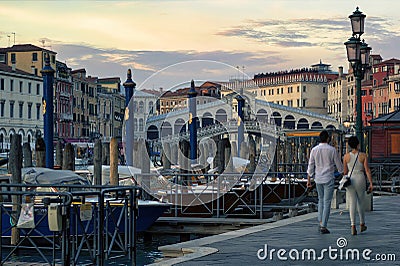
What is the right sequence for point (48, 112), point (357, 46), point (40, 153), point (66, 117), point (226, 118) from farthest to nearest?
point (66, 117), point (226, 118), point (48, 112), point (40, 153), point (357, 46)

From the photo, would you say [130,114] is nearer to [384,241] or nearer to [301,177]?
[301,177]

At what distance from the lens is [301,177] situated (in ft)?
98.9

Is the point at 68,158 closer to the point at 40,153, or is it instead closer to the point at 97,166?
the point at 40,153

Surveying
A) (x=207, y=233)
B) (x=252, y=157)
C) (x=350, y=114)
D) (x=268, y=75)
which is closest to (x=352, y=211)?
(x=207, y=233)

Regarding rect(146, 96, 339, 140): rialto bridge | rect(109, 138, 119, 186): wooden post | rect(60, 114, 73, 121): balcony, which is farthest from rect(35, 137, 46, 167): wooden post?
rect(60, 114, 73, 121): balcony

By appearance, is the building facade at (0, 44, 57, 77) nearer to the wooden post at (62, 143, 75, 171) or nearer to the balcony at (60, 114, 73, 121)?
the balcony at (60, 114, 73, 121)

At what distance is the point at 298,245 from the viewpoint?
9.82 m

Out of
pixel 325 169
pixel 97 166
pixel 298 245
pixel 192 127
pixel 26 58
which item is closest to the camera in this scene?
pixel 298 245

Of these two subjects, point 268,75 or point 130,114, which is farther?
point 268,75

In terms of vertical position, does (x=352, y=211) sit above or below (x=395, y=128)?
below

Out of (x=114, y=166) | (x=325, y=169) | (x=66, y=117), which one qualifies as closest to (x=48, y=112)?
(x=114, y=166)

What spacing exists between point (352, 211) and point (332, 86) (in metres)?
110

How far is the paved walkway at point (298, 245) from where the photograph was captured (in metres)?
8.59

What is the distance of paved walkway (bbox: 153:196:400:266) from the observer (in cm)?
859
